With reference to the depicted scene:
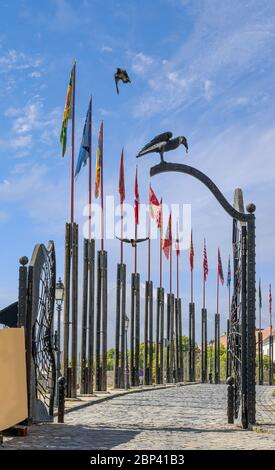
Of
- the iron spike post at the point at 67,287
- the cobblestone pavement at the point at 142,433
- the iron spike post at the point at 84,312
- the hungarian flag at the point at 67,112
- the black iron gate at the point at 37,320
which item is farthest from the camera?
the iron spike post at the point at 84,312

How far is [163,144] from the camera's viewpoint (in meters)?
13.9

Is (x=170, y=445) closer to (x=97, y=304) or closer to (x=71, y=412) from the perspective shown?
(x=71, y=412)

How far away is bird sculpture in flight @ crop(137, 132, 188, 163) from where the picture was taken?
13906mm

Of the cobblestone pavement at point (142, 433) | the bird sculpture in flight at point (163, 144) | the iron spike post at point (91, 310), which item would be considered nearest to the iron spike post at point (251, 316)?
the cobblestone pavement at point (142, 433)

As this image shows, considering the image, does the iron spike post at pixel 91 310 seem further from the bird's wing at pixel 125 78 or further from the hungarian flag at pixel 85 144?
the bird's wing at pixel 125 78

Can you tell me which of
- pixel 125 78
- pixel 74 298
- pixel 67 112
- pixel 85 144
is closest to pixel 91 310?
pixel 74 298

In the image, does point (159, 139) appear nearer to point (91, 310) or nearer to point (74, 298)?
point (74, 298)

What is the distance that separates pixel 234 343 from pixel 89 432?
143 inches

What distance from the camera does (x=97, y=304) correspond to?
91.8ft

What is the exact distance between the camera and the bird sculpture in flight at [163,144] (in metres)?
13.9

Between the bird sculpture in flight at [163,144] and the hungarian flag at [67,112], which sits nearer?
the bird sculpture in flight at [163,144]

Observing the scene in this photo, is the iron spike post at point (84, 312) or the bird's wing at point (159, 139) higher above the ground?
the bird's wing at point (159, 139)
